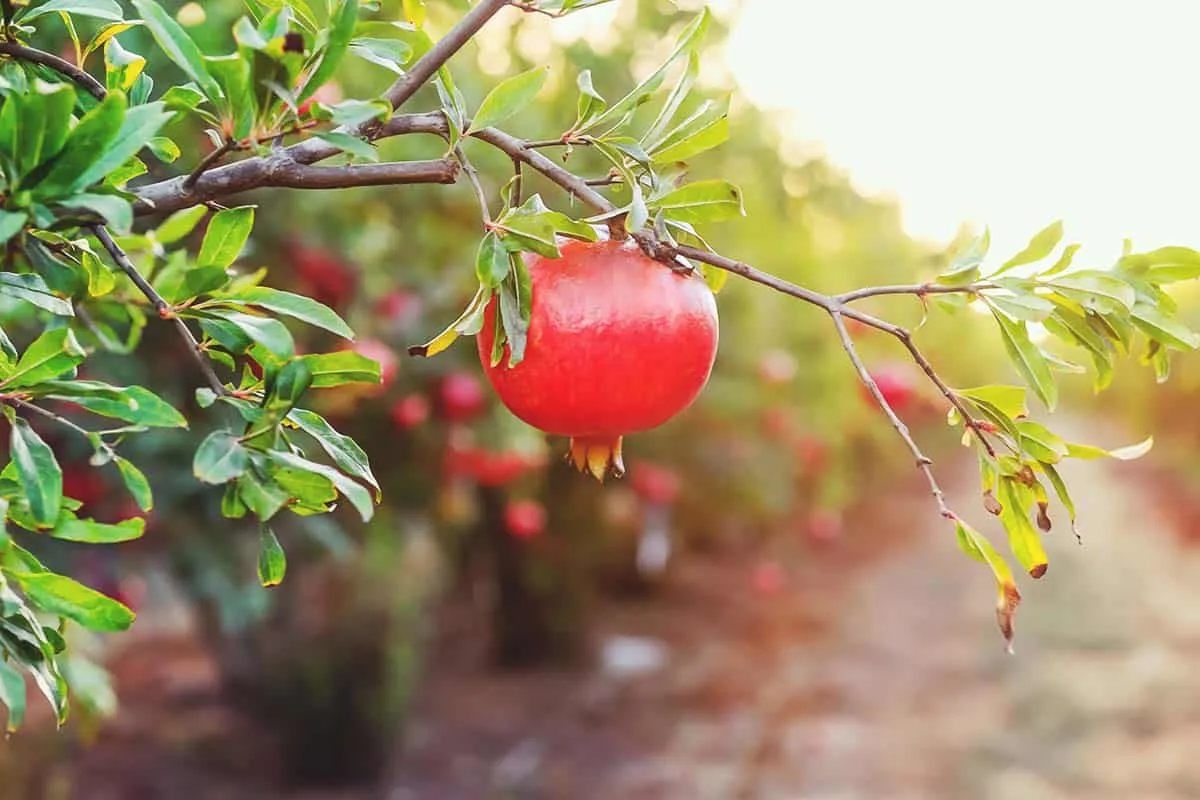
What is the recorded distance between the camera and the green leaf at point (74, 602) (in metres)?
0.72

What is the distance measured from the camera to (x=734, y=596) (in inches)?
353

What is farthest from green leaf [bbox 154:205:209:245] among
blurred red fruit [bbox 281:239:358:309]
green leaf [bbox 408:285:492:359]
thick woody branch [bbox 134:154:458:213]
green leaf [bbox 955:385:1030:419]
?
blurred red fruit [bbox 281:239:358:309]

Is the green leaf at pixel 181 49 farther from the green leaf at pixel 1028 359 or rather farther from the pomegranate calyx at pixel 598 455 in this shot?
the green leaf at pixel 1028 359

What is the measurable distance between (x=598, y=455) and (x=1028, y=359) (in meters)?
0.34

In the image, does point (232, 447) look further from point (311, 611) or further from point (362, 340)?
point (311, 611)

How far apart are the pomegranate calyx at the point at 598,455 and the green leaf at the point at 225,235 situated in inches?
12.2

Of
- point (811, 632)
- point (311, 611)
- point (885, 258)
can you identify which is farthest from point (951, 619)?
point (311, 611)

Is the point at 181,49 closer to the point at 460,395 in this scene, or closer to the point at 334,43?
the point at 334,43

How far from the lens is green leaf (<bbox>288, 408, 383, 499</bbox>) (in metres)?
0.76

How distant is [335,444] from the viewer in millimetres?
770

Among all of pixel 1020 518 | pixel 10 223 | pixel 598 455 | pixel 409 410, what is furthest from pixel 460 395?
pixel 10 223

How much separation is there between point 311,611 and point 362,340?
1.70m

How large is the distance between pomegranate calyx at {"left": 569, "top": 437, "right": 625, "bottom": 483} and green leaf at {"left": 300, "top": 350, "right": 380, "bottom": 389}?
219mm

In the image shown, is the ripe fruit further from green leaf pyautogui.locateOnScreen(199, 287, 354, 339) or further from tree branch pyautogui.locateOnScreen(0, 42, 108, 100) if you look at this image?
tree branch pyautogui.locateOnScreen(0, 42, 108, 100)
